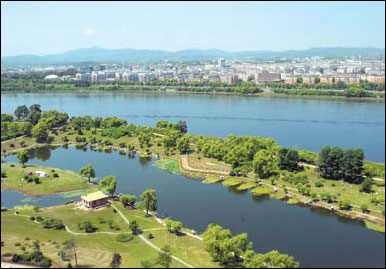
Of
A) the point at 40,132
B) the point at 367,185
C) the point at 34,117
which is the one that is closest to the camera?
the point at 367,185

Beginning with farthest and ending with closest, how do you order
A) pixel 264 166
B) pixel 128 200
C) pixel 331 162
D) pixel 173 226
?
pixel 264 166 < pixel 331 162 < pixel 128 200 < pixel 173 226

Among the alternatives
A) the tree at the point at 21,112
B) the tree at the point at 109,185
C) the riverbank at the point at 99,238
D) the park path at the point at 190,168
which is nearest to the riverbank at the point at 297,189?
the park path at the point at 190,168

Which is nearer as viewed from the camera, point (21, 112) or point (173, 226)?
point (173, 226)

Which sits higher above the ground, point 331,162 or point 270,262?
point 331,162

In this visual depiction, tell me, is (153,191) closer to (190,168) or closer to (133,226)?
(133,226)

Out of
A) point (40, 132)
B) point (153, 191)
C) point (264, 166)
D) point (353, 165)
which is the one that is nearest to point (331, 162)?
point (353, 165)

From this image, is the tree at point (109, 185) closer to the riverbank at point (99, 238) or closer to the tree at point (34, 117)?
the riverbank at point (99, 238)

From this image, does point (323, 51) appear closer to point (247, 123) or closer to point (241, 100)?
point (241, 100)
